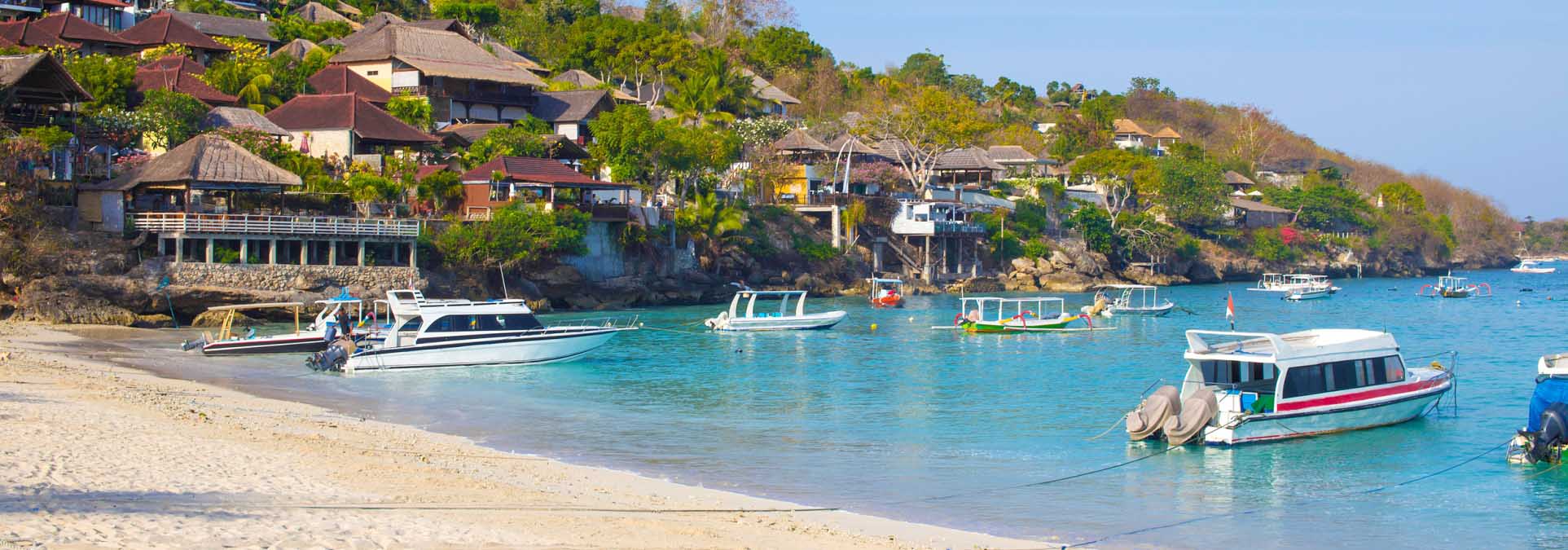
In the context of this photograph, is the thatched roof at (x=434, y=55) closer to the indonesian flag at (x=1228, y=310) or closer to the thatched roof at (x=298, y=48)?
the thatched roof at (x=298, y=48)

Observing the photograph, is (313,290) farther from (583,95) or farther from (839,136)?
(839,136)

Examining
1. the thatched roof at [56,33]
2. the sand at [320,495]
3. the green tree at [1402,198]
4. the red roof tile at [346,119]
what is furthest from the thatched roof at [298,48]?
the green tree at [1402,198]

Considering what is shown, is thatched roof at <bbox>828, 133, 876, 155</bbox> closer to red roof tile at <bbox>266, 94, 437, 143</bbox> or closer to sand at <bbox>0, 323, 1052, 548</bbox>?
red roof tile at <bbox>266, 94, 437, 143</bbox>

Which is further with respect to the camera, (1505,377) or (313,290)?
(313,290)

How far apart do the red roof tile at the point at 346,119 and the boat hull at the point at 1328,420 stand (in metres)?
46.8

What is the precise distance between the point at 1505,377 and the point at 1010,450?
68.1 feet

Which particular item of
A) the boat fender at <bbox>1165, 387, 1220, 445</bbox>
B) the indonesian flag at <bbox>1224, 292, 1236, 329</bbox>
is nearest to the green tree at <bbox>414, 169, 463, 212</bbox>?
the indonesian flag at <bbox>1224, 292, 1236, 329</bbox>

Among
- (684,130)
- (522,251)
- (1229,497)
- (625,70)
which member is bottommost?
(1229,497)

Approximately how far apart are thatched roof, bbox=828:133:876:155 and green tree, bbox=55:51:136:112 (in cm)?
4098

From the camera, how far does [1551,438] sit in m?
22.5

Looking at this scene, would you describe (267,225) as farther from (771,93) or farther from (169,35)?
(771,93)

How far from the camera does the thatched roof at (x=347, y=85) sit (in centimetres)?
6956

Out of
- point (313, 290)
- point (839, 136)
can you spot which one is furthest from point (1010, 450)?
point (839, 136)

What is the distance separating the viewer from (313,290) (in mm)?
48125
